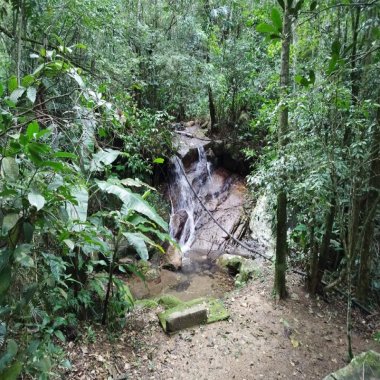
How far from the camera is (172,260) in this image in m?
7.45

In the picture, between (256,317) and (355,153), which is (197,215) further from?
(355,153)

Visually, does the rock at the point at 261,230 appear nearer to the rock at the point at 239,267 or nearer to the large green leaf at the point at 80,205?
the rock at the point at 239,267

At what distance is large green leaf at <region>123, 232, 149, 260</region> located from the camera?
3.45m

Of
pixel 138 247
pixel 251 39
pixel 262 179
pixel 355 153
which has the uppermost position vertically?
pixel 251 39

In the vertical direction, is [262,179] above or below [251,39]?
below

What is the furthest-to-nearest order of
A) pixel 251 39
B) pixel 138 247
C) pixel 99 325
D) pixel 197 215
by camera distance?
pixel 251 39
pixel 197 215
pixel 99 325
pixel 138 247

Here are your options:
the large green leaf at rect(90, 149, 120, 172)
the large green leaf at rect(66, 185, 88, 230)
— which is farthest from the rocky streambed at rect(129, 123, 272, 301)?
the large green leaf at rect(66, 185, 88, 230)

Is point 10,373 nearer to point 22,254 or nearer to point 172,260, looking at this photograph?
point 22,254

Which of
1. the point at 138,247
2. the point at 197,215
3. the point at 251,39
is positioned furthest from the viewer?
the point at 251,39

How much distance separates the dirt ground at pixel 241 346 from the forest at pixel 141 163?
0.21ft

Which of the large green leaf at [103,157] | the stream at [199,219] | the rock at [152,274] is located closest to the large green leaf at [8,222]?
the large green leaf at [103,157]

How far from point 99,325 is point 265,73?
29.1 feet

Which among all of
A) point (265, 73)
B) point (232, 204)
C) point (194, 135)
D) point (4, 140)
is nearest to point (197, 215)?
point (232, 204)

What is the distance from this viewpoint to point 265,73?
10.0 metres
